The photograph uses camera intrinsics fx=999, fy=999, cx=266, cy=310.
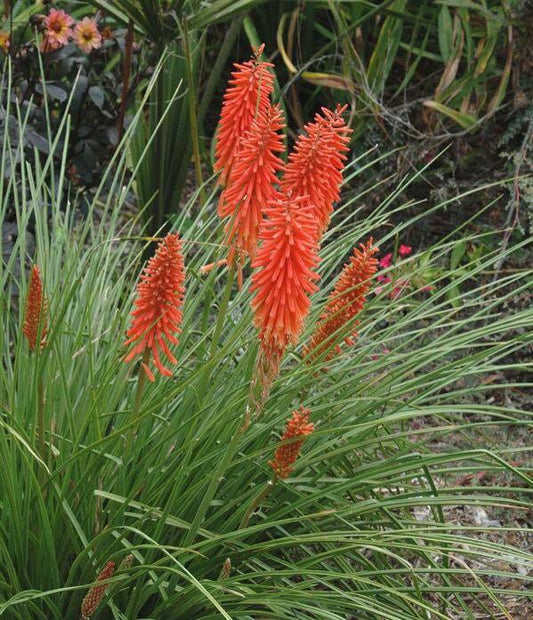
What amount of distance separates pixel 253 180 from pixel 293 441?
52cm

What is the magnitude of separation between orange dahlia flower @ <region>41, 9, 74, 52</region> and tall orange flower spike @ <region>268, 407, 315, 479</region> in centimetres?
263

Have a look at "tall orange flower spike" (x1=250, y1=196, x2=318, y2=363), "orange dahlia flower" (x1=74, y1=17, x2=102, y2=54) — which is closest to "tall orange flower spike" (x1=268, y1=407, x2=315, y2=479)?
"tall orange flower spike" (x1=250, y1=196, x2=318, y2=363)

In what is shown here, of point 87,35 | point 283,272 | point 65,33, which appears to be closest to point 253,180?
point 283,272

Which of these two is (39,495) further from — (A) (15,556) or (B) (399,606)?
(B) (399,606)

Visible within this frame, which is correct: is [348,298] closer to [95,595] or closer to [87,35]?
[95,595]

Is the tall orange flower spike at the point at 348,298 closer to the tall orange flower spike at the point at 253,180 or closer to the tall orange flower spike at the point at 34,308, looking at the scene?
the tall orange flower spike at the point at 253,180

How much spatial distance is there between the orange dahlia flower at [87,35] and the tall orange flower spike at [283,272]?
2717mm

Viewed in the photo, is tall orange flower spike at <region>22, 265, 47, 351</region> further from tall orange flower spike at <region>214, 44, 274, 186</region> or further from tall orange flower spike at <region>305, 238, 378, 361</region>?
tall orange flower spike at <region>305, 238, 378, 361</region>

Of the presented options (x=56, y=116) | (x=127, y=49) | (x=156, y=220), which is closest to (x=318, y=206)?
(x=127, y=49)

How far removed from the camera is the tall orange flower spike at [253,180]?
1.94m

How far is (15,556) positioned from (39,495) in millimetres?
337

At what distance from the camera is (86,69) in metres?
4.55

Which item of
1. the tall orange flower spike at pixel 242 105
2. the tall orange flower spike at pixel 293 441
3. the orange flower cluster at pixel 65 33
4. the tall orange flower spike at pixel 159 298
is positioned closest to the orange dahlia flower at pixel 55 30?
the orange flower cluster at pixel 65 33

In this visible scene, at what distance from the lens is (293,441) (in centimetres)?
197
